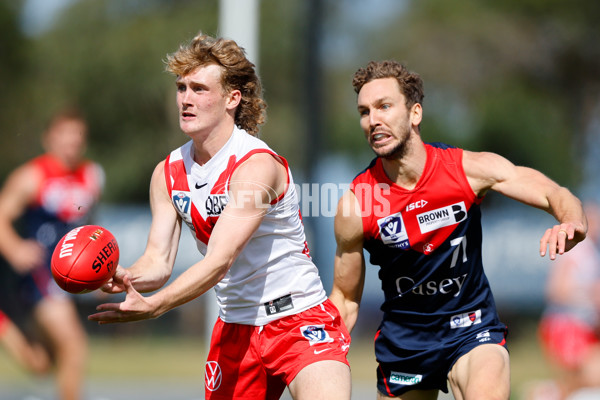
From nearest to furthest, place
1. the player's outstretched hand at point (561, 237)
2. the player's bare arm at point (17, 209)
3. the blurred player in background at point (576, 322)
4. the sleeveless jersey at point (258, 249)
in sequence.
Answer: the player's outstretched hand at point (561, 237), the sleeveless jersey at point (258, 249), the player's bare arm at point (17, 209), the blurred player in background at point (576, 322)

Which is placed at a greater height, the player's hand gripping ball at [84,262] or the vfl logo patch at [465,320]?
the player's hand gripping ball at [84,262]

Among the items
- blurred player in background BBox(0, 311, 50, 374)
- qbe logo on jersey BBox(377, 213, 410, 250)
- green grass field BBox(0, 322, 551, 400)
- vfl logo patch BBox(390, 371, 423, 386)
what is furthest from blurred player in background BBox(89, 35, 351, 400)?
green grass field BBox(0, 322, 551, 400)

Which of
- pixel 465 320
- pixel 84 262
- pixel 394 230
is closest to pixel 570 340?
pixel 465 320

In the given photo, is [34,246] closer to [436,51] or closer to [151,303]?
[151,303]

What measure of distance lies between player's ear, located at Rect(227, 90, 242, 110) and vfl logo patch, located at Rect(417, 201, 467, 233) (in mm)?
1243

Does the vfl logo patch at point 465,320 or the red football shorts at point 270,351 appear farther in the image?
the vfl logo patch at point 465,320

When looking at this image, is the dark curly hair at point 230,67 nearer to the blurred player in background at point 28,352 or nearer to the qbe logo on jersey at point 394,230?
the qbe logo on jersey at point 394,230

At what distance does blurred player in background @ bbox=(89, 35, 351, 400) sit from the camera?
158 inches

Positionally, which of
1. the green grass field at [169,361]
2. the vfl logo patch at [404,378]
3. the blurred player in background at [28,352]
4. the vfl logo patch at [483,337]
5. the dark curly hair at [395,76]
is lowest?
the green grass field at [169,361]

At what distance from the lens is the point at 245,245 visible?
3.92 metres

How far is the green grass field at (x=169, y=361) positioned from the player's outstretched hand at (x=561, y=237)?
19.6 ft

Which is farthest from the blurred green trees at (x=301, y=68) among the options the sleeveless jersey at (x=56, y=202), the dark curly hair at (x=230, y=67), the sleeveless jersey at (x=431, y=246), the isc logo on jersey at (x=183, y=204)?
the isc logo on jersey at (x=183, y=204)

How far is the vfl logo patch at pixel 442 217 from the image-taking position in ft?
15.2

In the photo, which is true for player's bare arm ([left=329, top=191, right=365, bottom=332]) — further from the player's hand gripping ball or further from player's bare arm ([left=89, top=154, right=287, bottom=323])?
the player's hand gripping ball
